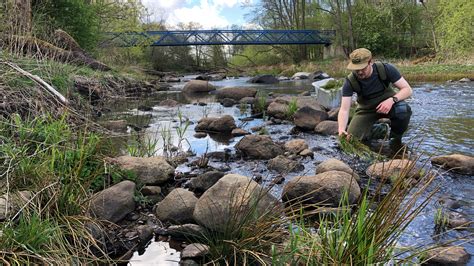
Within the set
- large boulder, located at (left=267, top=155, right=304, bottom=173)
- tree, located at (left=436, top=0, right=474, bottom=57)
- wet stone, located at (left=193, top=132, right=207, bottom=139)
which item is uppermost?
tree, located at (left=436, top=0, right=474, bottom=57)


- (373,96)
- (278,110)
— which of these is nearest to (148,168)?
(373,96)

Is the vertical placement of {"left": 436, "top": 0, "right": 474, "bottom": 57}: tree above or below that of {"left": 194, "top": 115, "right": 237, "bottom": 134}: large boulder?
above

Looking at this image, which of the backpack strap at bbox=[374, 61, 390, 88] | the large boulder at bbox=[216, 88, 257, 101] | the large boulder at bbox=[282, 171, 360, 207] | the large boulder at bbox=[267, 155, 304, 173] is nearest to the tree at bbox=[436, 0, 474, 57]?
the large boulder at bbox=[216, 88, 257, 101]

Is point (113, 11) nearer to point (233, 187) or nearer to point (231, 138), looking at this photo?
point (231, 138)

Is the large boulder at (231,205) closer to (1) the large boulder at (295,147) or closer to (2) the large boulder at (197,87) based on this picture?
(1) the large boulder at (295,147)

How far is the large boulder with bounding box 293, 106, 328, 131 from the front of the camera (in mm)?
7090

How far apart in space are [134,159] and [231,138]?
279cm

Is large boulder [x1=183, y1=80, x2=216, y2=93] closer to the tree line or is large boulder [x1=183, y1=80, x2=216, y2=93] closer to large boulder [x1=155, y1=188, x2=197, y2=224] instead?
the tree line

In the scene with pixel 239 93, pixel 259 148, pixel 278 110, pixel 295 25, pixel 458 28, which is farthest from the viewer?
pixel 295 25

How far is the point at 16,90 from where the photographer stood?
4.85 metres

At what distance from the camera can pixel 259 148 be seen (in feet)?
17.2

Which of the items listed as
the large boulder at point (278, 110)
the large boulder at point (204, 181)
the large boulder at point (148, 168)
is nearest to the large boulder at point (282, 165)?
the large boulder at point (204, 181)

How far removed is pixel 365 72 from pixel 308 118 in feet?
7.86

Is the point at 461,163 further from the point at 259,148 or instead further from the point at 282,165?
the point at 259,148
